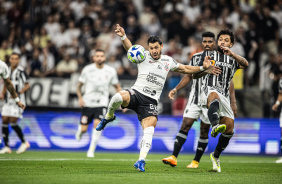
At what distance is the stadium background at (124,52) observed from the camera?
1712 cm

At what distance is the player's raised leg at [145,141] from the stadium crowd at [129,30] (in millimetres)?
8296

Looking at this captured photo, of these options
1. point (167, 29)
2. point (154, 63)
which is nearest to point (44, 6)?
point (167, 29)

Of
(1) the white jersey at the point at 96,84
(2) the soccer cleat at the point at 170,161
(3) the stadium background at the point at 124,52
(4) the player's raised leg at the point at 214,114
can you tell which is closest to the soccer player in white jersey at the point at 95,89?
(1) the white jersey at the point at 96,84

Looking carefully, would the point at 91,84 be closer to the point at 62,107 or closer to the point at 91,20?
the point at 62,107

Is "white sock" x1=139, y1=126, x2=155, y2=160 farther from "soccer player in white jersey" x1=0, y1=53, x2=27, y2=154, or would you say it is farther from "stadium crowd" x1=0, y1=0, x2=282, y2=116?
"stadium crowd" x1=0, y1=0, x2=282, y2=116

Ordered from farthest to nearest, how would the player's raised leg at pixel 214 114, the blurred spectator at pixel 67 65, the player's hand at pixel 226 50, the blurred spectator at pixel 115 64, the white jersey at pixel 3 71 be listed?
the blurred spectator at pixel 67 65, the blurred spectator at pixel 115 64, the white jersey at pixel 3 71, the player's hand at pixel 226 50, the player's raised leg at pixel 214 114

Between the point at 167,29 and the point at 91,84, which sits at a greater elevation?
the point at 167,29

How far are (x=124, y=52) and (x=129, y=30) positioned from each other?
0.93m

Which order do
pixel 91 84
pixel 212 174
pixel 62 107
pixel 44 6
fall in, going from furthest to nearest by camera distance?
pixel 44 6
pixel 62 107
pixel 91 84
pixel 212 174

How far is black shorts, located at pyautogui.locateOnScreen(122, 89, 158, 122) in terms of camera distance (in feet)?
31.8

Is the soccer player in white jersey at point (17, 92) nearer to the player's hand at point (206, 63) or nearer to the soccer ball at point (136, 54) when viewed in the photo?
the soccer ball at point (136, 54)

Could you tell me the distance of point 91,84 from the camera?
47.2ft

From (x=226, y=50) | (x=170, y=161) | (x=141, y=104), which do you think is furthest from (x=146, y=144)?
(x=226, y=50)

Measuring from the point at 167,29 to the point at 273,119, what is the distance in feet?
20.4
